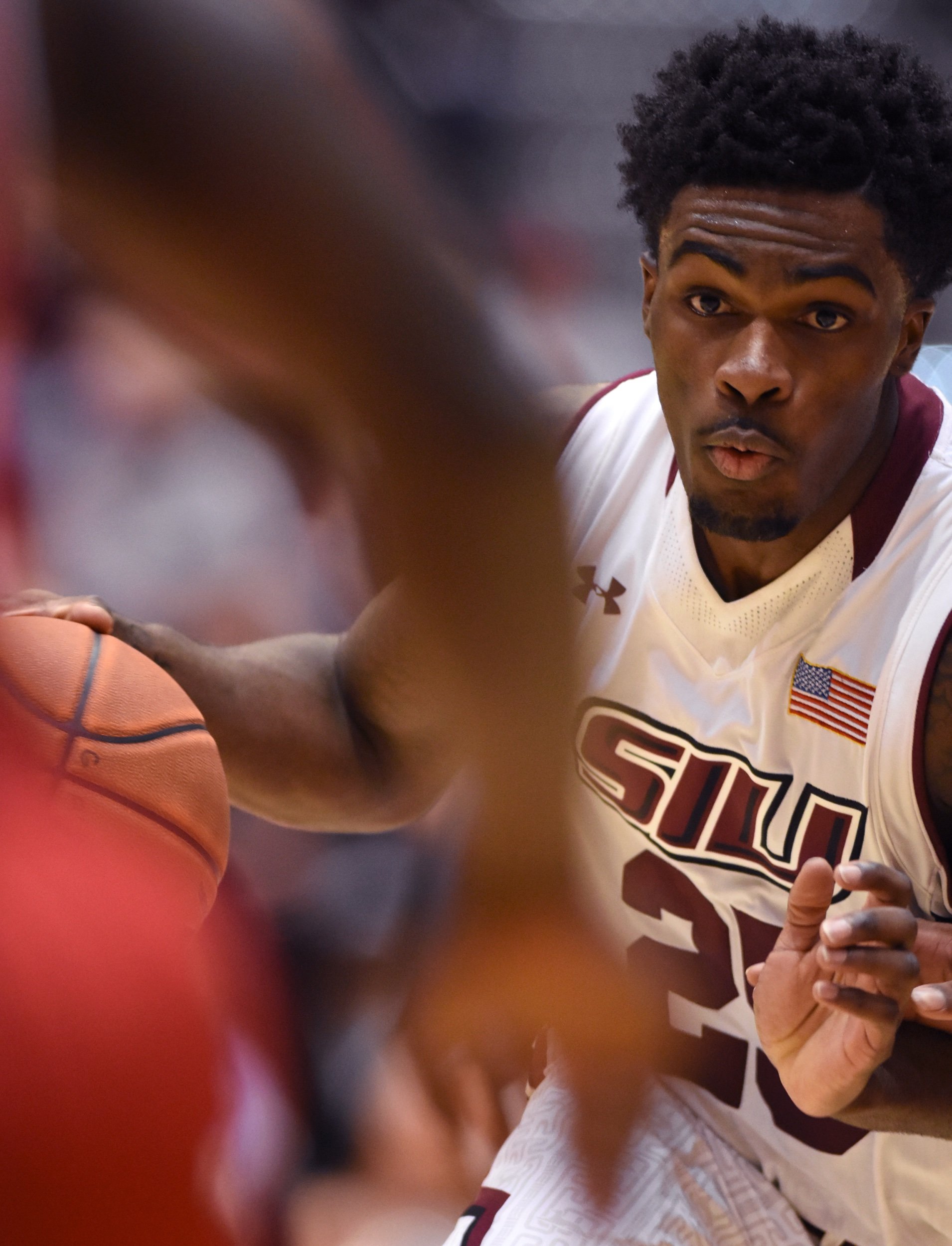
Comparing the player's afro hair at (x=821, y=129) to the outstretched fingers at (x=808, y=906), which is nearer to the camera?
the outstretched fingers at (x=808, y=906)

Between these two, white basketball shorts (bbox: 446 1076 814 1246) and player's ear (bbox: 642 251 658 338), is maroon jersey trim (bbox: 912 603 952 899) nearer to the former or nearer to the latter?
player's ear (bbox: 642 251 658 338)

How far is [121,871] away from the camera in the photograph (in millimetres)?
1089

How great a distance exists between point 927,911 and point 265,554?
2.09 meters

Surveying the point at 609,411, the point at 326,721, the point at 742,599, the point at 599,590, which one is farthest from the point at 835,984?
the point at 326,721

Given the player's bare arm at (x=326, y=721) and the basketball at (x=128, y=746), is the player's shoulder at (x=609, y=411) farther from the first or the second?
the basketball at (x=128, y=746)

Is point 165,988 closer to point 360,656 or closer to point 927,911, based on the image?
point 927,911

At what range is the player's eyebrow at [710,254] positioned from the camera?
72.7 inches

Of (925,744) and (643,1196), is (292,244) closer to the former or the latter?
(925,744)

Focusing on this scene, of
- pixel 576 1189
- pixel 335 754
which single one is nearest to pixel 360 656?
pixel 335 754

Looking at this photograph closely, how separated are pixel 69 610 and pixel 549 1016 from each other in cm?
122

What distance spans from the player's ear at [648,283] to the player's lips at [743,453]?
26 cm

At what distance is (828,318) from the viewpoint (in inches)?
72.8

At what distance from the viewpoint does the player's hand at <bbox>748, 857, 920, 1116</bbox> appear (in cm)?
160

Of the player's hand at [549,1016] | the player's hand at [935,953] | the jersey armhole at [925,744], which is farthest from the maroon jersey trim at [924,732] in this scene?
the player's hand at [549,1016]
